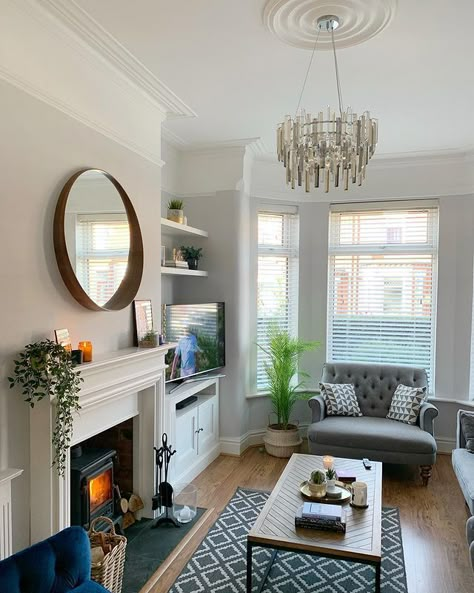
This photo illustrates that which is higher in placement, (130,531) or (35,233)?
(35,233)

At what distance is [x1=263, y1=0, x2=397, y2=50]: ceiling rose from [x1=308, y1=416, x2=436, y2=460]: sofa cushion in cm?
306

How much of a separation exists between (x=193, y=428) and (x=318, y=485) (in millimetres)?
1611

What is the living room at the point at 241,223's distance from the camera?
7.55 ft

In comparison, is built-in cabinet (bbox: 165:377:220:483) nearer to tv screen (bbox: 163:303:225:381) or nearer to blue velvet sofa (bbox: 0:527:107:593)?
tv screen (bbox: 163:303:225:381)

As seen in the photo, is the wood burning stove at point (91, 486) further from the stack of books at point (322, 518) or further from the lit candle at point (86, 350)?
the stack of books at point (322, 518)

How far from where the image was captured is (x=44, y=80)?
2.36 meters

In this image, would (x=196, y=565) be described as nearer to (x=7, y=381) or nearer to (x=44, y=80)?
(x=7, y=381)

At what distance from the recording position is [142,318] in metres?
3.31

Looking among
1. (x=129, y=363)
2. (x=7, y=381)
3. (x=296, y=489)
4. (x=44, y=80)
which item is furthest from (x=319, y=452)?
(x=44, y=80)

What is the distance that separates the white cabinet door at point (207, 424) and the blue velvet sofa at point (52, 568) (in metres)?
2.47

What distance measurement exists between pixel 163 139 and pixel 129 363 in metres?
2.39

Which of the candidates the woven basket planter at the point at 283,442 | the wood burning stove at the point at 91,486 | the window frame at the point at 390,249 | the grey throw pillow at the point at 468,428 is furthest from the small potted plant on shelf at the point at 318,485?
the window frame at the point at 390,249

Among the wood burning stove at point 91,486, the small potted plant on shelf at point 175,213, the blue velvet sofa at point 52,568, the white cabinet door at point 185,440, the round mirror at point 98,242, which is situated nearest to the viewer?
the blue velvet sofa at point 52,568

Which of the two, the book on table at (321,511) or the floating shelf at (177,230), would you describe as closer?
the book on table at (321,511)
